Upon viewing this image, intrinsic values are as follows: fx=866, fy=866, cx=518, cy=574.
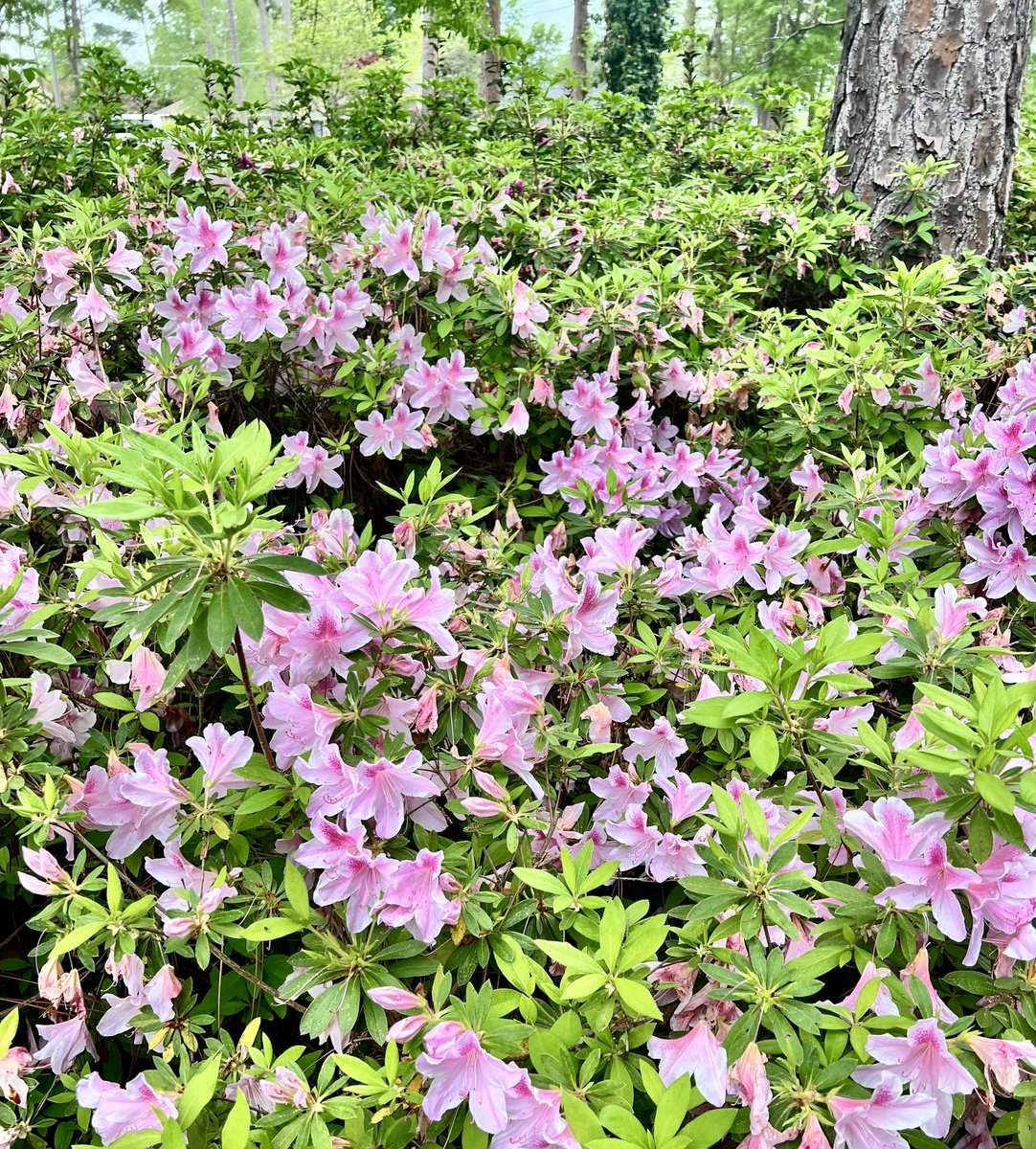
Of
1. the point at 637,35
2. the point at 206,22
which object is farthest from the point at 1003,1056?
the point at 206,22

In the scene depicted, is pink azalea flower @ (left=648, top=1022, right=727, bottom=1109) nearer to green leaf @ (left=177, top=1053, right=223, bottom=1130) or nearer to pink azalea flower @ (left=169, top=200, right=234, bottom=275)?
green leaf @ (left=177, top=1053, right=223, bottom=1130)

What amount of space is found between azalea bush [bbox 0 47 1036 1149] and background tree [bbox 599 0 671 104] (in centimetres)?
1997

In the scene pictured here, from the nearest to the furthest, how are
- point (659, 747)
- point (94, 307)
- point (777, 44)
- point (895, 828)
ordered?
point (895, 828) → point (659, 747) → point (94, 307) → point (777, 44)

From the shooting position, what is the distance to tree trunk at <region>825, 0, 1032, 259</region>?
3213 millimetres

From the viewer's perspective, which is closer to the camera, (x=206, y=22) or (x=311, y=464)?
(x=311, y=464)

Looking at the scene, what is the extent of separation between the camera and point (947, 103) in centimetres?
328

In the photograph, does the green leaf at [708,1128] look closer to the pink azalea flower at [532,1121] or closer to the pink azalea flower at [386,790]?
the pink azalea flower at [532,1121]

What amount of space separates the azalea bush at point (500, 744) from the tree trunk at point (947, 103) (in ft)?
4.17

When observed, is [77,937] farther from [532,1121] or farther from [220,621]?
[532,1121]

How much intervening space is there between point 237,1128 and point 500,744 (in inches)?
A: 19.6

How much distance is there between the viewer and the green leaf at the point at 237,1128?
805 millimetres

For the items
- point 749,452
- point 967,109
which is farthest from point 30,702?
point 967,109

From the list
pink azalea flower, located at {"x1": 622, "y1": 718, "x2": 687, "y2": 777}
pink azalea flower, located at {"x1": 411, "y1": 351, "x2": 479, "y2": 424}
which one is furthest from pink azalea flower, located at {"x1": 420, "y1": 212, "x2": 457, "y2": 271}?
pink azalea flower, located at {"x1": 622, "y1": 718, "x2": 687, "y2": 777}

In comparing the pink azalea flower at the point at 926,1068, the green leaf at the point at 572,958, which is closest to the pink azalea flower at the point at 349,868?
the green leaf at the point at 572,958
